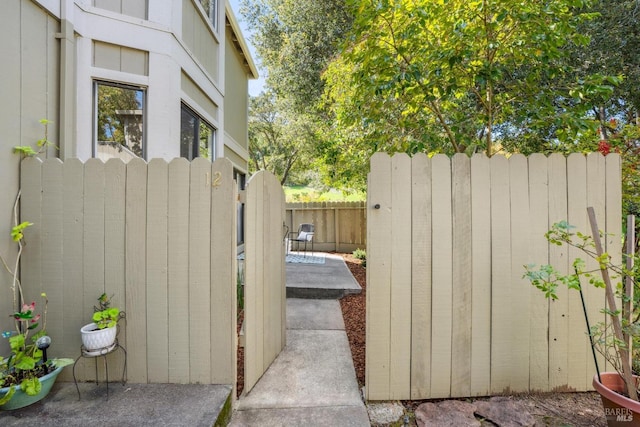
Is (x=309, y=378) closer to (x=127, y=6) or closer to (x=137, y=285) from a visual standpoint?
(x=137, y=285)

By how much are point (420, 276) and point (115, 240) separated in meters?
2.29

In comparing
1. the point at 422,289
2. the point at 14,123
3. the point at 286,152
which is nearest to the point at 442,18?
the point at 422,289

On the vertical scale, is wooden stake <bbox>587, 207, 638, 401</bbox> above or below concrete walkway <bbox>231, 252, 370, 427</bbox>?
above

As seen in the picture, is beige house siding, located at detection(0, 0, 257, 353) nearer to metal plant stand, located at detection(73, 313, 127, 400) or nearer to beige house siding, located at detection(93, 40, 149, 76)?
beige house siding, located at detection(93, 40, 149, 76)

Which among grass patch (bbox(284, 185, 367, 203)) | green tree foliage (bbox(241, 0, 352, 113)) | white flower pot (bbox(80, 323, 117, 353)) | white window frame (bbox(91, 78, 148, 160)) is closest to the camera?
white flower pot (bbox(80, 323, 117, 353))

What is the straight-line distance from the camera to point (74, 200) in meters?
2.10

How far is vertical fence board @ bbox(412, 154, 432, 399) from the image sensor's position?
2186 mm

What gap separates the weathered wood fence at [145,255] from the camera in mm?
2096

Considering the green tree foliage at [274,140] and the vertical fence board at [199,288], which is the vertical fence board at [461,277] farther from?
the green tree foliage at [274,140]

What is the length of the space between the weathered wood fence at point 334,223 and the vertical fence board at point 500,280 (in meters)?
6.94

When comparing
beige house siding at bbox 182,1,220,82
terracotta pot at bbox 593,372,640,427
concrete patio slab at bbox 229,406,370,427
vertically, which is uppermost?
beige house siding at bbox 182,1,220,82

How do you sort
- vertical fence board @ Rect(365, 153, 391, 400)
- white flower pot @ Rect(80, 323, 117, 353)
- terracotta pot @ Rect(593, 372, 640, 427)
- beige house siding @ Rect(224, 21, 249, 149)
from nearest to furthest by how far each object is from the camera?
terracotta pot @ Rect(593, 372, 640, 427) < white flower pot @ Rect(80, 323, 117, 353) < vertical fence board @ Rect(365, 153, 391, 400) < beige house siding @ Rect(224, 21, 249, 149)

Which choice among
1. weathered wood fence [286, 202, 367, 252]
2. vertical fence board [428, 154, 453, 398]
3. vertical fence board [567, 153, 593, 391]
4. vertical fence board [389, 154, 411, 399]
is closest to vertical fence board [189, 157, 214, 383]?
vertical fence board [389, 154, 411, 399]

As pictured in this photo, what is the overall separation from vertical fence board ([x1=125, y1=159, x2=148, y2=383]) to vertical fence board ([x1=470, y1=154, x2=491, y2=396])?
247 cm
